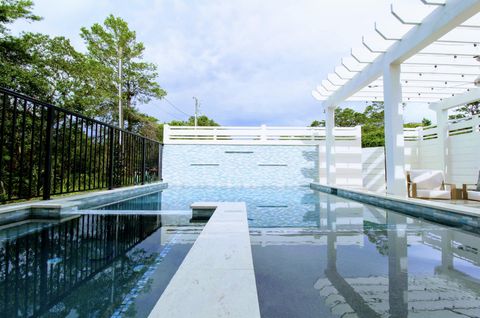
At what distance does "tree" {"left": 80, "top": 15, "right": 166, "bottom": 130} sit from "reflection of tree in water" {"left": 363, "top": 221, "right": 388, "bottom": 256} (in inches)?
549

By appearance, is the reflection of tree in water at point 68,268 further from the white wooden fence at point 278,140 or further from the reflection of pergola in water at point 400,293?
the white wooden fence at point 278,140

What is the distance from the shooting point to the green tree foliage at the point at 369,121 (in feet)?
54.8

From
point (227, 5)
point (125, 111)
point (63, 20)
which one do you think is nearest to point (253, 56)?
point (227, 5)

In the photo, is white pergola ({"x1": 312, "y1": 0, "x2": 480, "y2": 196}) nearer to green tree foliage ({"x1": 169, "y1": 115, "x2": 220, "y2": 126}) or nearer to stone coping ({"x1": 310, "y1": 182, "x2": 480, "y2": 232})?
stone coping ({"x1": 310, "y1": 182, "x2": 480, "y2": 232})

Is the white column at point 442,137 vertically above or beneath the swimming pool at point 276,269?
above

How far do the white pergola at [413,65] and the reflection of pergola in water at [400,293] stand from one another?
417 cm

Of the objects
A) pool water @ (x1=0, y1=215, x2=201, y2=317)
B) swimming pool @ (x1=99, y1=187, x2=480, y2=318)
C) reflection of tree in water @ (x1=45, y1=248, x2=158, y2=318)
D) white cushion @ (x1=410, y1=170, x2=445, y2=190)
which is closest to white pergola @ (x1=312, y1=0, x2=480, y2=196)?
white cushion @ (x1=410, y1=170, x2=445, y2=190)

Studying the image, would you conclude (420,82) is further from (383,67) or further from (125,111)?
(125,111)

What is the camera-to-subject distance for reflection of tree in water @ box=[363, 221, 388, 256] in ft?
8.08

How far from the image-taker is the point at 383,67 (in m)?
6.30

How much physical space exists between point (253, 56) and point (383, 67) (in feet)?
29.2

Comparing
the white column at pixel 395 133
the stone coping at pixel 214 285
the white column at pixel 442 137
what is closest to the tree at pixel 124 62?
the white column at pixel 395 133

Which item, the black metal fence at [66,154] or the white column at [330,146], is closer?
the black metal fence at [66,154]

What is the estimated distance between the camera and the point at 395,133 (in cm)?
587
